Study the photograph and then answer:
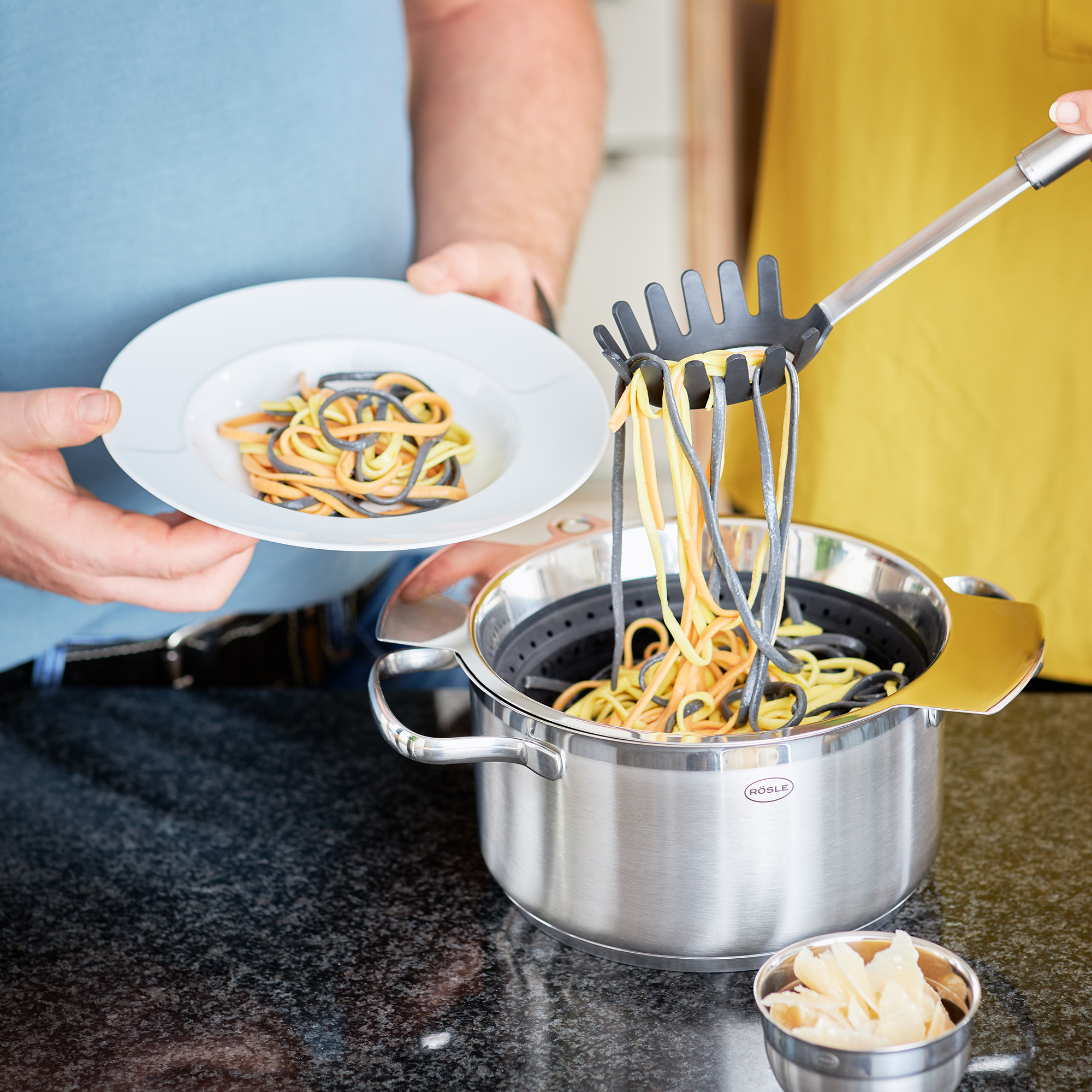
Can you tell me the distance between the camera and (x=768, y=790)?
67cm

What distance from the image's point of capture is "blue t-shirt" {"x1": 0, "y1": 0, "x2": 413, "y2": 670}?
1.05 meters

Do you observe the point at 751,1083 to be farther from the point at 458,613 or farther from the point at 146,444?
the point at 146,444

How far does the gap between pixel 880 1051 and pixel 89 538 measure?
2.38 ft

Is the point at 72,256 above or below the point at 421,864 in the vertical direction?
above

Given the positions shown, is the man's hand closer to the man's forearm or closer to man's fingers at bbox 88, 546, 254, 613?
man's fingers at bbox 88, 546, 254, 613

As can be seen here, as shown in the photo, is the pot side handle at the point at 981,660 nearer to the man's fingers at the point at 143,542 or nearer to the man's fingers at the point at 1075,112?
the man's fingers at the point at 1075,112

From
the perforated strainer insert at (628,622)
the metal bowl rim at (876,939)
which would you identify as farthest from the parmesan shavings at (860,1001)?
the perforated strainer insert at (628,622)

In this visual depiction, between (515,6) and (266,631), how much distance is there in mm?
906

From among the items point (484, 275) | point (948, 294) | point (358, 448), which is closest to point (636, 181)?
point (948, 294)

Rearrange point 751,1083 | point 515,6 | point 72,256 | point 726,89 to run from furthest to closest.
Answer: point 726,89 → point 515,6 → point 72,256 → point 751,1083

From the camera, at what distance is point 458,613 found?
850mm

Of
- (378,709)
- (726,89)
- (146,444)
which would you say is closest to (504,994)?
(378,709)

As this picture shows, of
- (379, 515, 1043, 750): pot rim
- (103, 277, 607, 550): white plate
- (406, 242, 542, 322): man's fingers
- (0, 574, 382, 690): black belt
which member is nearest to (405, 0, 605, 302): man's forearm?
(406, 242, 542, 322): man's fingers

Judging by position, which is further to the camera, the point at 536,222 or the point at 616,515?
the point at 536,222
